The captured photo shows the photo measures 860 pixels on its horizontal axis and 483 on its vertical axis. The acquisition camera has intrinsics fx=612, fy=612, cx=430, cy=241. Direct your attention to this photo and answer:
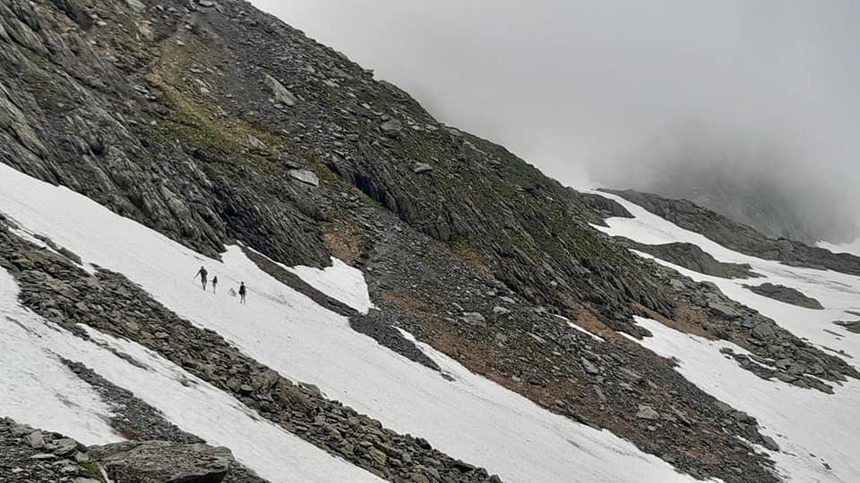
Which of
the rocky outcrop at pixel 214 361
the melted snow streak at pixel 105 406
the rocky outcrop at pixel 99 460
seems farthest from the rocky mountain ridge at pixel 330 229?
the rocky outcrop at pixel 99 460

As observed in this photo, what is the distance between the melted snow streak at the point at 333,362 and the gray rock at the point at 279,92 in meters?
26.7

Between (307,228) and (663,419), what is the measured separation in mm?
27308

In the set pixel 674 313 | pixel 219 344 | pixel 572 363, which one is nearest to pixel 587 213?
pixel 674 313

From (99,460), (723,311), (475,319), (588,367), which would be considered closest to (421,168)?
(475,319)

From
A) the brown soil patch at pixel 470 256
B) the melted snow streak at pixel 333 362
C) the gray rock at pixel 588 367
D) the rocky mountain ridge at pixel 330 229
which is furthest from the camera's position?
the brown soil patch at pixel 470 256

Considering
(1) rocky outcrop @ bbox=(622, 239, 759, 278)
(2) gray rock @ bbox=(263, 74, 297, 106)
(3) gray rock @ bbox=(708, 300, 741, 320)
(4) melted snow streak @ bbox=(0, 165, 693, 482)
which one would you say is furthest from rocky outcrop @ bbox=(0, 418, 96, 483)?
(1) rocky outcrop @ bbox=(622, 239, 759, 278)

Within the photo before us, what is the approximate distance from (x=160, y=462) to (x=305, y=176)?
130ft

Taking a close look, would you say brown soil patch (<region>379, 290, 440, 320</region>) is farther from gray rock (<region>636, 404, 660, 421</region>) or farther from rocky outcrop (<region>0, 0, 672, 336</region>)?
gray rock (<region>636, 404, 660, 421</region>)

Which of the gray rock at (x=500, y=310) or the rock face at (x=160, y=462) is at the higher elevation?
the gray rock at (x=500, y=310)

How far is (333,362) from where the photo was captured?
88.2 ft

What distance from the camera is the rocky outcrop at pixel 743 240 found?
144m

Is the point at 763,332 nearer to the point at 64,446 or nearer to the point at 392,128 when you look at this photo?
the point at 392,128

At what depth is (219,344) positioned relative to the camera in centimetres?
2181

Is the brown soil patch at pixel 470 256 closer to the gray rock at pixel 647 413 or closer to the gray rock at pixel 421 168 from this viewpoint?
the gray rock at pixel 421 168
